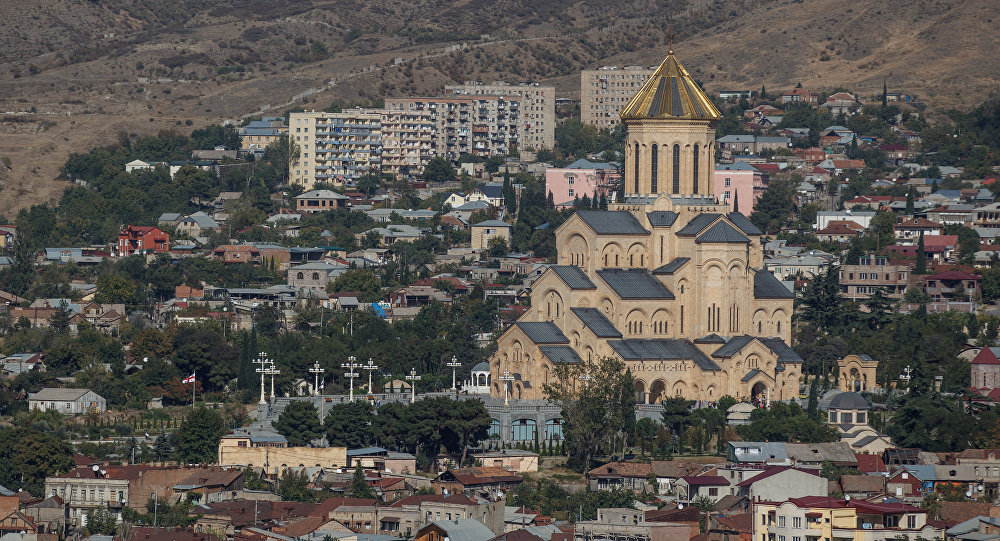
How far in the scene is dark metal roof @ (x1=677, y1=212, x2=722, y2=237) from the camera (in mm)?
91312

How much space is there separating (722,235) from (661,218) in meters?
3.62

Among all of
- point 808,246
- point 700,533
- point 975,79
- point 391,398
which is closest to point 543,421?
point 391,398

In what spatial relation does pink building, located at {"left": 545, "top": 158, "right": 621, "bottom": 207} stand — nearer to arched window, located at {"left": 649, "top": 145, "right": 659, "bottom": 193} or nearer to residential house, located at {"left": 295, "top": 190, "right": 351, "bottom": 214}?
residential house, located at {"left": 295, "top": 190, "right": 351, "bottom": 214}

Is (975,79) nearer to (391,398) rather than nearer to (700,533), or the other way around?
(391,398)

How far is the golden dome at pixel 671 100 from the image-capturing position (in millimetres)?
92875

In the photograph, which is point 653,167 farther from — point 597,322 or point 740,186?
point 740,186

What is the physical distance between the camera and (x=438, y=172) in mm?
145875

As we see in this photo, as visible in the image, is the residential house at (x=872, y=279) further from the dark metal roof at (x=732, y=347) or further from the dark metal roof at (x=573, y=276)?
the dark metal roof at (x=573, y=276)

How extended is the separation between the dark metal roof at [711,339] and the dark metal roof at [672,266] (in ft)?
9.95

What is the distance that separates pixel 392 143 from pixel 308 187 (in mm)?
8612

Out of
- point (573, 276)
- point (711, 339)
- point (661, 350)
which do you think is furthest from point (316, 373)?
point (711, 339)

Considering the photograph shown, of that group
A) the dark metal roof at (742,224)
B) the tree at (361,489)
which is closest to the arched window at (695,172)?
the dark metal roof at (742,224)

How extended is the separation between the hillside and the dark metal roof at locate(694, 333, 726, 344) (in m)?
74.0

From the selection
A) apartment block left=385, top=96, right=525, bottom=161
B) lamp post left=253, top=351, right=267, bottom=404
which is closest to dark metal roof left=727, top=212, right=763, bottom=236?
lamp post left=253, top=351, right=267, bottom=404
